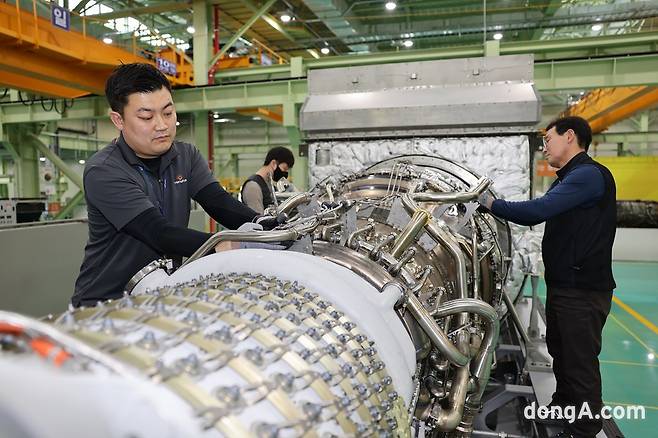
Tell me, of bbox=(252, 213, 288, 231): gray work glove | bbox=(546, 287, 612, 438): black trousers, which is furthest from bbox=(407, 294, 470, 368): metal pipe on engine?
bbox=(546, 287, 612, 438): black trousers

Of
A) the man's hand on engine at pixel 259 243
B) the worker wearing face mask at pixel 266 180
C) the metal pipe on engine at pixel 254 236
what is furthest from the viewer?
the worker wearing face mask at pixel 266 180

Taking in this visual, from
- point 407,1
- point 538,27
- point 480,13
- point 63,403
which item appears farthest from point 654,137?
point 63,403

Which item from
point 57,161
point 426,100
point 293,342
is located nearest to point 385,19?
point 57,161

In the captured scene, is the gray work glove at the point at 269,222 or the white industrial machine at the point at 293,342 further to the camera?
the gray work glove at the point at 269,222

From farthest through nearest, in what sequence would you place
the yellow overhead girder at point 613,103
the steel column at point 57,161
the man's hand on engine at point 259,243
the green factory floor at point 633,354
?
the steel column at point 57,161, the yellow overhead girder at point 613,103, the green factory floor at point 633,354, the man's hand on engine at point 259,243

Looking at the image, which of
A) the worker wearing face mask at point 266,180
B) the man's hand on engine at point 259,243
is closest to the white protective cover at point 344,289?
the man's hand on engine at point 259,243

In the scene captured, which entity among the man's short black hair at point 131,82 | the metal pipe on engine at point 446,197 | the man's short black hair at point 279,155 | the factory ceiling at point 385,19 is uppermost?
the factory ceiling at point 385,19

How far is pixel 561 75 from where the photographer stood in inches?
230

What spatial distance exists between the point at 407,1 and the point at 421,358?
8.21 m

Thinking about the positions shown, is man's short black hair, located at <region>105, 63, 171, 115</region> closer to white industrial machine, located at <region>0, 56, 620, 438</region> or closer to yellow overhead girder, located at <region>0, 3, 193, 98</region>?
white industrial machine, located at <region>0, 56, 620, 438</region>

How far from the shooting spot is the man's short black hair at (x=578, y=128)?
217 cm

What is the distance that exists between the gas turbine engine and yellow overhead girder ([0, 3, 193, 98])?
4.98 meters

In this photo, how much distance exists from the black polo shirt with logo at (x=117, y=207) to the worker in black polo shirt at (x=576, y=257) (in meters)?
1.23

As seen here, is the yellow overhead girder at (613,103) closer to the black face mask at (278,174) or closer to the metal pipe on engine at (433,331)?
the black face mask at (278,174)
